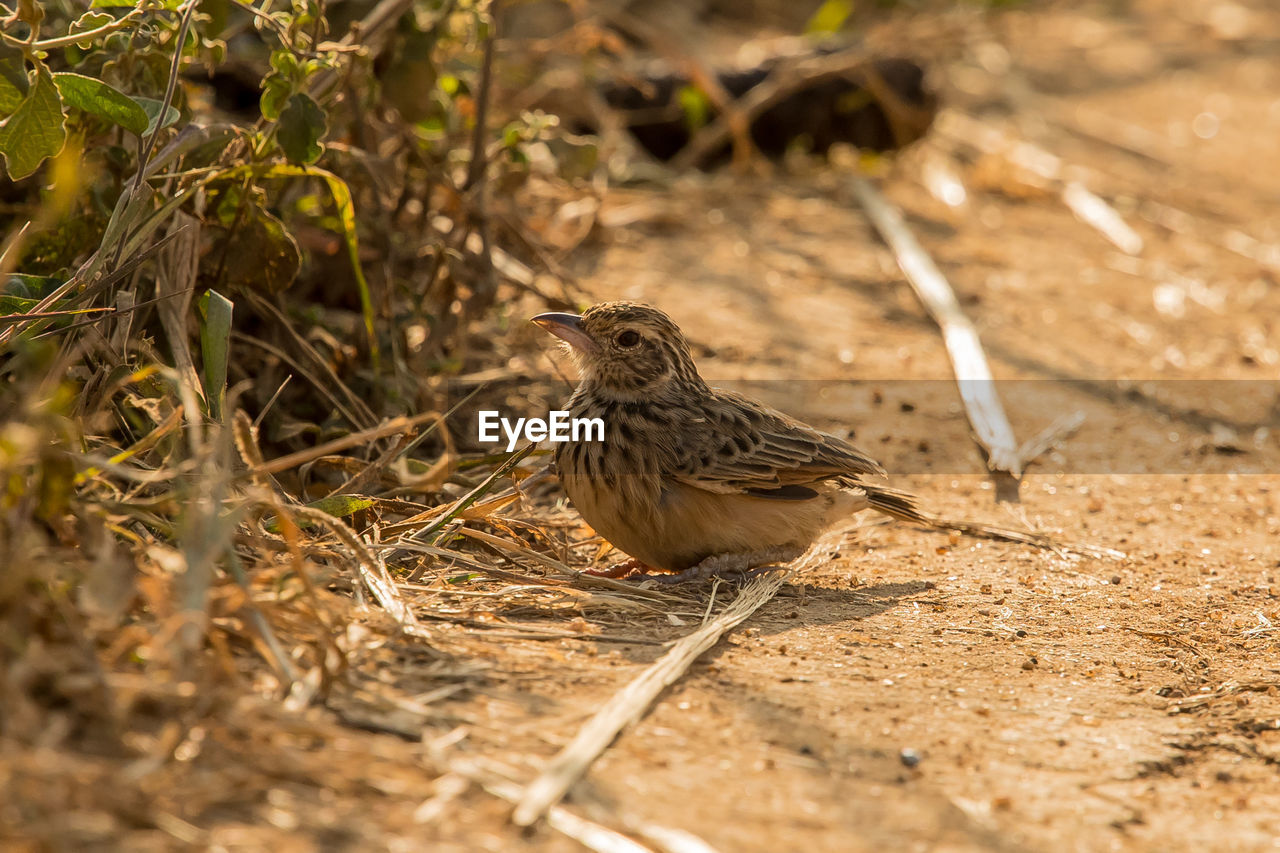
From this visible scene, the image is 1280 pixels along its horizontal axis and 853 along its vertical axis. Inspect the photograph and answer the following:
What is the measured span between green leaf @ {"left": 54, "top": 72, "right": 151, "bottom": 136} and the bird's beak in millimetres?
1422

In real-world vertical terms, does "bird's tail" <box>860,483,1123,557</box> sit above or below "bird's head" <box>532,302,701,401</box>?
below

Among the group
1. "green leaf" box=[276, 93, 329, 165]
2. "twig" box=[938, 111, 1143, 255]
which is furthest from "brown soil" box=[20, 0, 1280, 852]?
"green leaf" box=[276, 93, 329, 165]

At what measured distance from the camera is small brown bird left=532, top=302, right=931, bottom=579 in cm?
409

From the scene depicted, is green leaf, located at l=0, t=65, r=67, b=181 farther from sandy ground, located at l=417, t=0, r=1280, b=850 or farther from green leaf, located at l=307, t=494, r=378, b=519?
sandy ground, located at l=417, t=0, r=1280, b=850

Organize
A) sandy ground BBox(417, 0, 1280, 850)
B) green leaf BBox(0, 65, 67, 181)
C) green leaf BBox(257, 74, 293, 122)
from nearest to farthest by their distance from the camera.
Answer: sandy ground BBox(417, 0, 1280, 850)
green leaf BBox(0, 65, 67, 181)
green leaf BBox(257, 74, 293, 122)

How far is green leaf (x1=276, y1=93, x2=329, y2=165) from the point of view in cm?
395

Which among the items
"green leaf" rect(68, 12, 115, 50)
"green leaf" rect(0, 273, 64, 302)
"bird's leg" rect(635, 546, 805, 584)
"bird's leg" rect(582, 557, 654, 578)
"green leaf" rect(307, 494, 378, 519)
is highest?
"green leaf" rect(68, 12, 115, 50)

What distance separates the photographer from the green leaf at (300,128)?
13.0 ft

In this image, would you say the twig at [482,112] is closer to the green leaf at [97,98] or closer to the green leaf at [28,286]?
the green leaf at [97,98]

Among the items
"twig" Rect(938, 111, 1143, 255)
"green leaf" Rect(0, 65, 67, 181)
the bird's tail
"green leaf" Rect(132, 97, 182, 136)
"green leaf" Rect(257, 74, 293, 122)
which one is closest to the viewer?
"green leaf" Rect(0, 65, 67, 181)

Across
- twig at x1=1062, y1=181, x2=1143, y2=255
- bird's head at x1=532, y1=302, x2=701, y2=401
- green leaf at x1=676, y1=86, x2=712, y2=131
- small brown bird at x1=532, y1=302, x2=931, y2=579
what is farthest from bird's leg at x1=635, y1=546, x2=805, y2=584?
twig at x1=1062, y1=181, x2=1143, y2=255

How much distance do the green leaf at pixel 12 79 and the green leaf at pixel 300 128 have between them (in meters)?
0.70

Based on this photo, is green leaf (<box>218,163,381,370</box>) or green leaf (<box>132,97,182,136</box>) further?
green leaf (<box>218,163,381,370</box>)

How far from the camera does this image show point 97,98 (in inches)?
146
